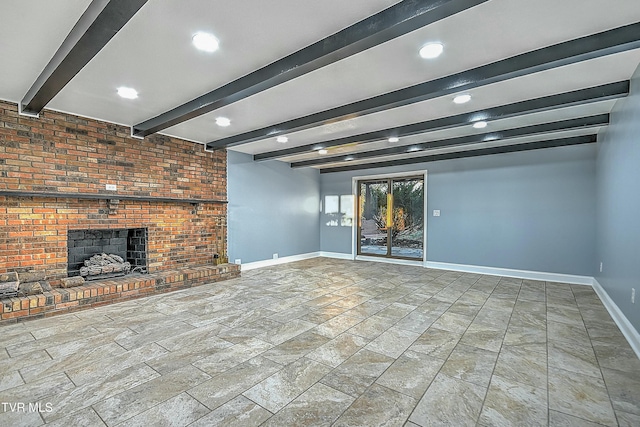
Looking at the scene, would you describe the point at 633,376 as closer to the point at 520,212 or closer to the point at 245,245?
the point at 520,212

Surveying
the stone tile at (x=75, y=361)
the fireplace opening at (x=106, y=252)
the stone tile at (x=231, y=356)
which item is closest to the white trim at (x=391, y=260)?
the fireplace opening at (x=106, y=252)

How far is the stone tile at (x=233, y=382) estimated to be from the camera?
76.4 inches

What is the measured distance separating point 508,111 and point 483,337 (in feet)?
8.05

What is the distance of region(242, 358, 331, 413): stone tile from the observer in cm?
191

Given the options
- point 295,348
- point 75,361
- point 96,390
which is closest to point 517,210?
point 295,348

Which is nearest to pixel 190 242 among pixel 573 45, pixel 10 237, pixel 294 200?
pixel 10 237

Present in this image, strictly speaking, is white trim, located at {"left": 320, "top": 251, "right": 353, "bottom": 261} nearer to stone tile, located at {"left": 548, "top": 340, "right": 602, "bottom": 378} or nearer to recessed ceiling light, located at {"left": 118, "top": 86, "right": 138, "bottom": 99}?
stone tile, located at {"left": 548, "top": 340, "right": 602, "bottom": 378}

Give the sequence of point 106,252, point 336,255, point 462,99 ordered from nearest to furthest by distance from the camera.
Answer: point 462,99, point 106,252, point 336,255

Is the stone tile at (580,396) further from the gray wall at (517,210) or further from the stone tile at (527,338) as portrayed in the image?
the gray wall at (517,210)

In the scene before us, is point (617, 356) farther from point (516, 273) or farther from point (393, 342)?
point (516, 273)

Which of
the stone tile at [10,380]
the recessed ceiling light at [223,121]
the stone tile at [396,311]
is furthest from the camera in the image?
the recessed ceiling light at [223,121]

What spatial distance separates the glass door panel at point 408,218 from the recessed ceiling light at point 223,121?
433 cm

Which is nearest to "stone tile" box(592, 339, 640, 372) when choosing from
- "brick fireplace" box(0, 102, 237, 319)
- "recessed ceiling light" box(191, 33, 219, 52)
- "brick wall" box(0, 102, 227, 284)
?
"recessed ceiling light" box(191, 33, 219, 52)

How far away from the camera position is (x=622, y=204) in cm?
322
